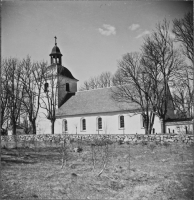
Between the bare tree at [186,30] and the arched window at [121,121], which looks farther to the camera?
the arched window at [121,121]

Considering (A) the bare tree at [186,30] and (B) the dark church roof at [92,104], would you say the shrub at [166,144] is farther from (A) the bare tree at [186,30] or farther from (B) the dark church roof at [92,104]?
(B) the dark church roof at [92,104]

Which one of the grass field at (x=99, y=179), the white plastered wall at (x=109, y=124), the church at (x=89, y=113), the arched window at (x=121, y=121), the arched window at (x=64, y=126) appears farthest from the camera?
the arched window at (x=64, y=126)

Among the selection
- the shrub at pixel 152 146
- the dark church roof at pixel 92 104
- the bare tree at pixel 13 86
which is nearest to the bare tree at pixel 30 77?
the bare tree at pixel 13 86

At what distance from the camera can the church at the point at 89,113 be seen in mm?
23047

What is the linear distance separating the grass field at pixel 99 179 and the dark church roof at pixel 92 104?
1406cm

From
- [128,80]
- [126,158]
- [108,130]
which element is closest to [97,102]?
[108,130]

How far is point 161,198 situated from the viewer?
235 inches

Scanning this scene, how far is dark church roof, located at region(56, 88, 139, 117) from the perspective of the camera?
2450cm

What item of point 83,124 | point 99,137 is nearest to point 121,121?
point 83,124

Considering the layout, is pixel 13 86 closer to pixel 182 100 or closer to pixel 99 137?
pixel 99 137

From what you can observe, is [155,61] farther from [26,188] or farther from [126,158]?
[26,188]

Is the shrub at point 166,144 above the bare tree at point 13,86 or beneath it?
beneath

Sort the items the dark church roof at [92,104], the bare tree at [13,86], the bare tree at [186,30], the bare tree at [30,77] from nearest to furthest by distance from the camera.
→ the bare tree at [186,30], the bare tree at [13,86], the bare tree at [30,77], the dark church roof at [92,104]

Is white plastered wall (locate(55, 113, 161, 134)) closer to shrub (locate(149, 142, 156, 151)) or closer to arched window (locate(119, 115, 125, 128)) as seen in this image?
arched window (locate(119, 115, 125, 128))
